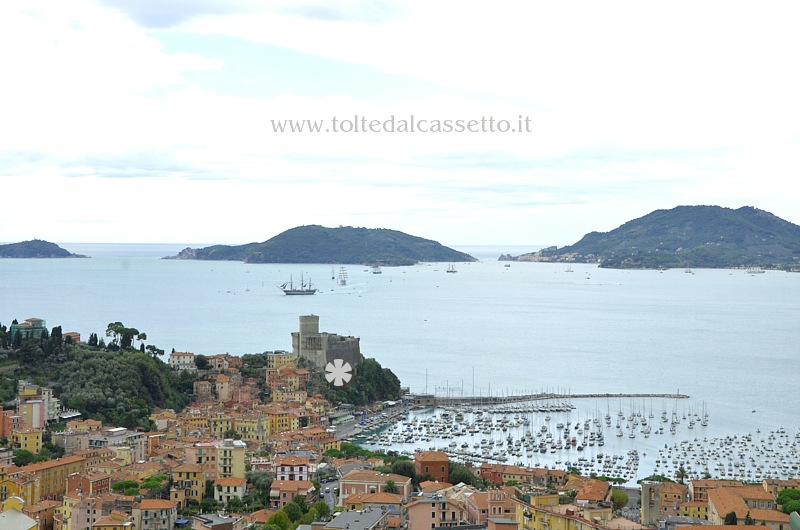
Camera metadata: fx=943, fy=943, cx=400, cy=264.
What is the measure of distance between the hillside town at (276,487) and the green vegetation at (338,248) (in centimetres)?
9573

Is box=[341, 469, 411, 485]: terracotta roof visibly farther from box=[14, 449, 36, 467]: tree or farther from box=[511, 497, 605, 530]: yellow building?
box=[14, 449, 36, 467]: tree

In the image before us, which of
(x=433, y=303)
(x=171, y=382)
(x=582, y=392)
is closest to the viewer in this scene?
(x=171, y=382)

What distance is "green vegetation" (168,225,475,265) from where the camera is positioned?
11675 centimetres

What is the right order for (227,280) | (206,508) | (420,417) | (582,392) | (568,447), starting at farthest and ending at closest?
(227,280) < (582,392) < (420,417) < (568,447) < (206,508)

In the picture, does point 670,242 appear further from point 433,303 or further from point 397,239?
point 433,303

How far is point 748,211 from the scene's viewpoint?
438 feet

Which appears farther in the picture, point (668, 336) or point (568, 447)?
→ point (668, 336)

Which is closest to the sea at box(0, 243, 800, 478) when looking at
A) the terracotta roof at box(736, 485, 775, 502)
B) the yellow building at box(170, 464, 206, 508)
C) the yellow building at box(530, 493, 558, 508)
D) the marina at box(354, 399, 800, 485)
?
the marina at box(354, 399, 800, 485)

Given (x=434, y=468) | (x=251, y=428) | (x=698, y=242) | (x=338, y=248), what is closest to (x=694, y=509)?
(x=434, y=468)

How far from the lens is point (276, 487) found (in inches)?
520

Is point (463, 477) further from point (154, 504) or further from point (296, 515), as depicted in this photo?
point (154, 504)

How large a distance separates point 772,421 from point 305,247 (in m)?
96.4

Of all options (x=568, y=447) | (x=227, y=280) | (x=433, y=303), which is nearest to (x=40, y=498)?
(x=568, y=447)

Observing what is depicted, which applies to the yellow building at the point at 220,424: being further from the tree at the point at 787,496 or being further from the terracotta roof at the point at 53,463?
the tree at the point at 787,496
